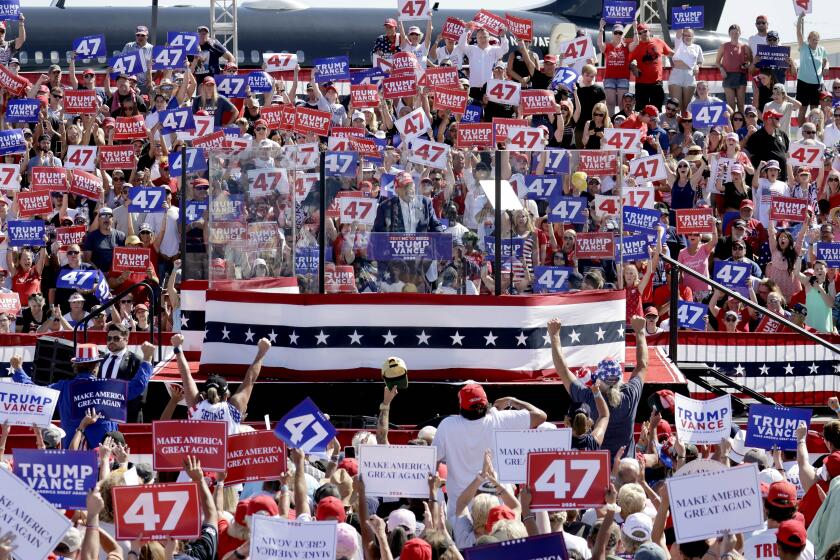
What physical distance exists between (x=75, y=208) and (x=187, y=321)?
625 cm

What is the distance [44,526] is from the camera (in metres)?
8.49

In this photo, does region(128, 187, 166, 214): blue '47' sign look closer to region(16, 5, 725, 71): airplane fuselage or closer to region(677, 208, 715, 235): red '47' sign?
region(677, 208, 715, 235): red '47' sign

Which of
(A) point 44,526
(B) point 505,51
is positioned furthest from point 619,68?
(A) point 44,526

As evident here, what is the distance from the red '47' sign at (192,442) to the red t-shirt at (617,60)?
16.5 m

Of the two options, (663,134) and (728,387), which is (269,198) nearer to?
(728,387)

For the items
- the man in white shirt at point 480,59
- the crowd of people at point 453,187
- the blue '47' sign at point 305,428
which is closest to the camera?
the blue '47' sign at point 305,428

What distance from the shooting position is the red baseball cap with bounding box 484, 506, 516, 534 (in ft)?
30.7

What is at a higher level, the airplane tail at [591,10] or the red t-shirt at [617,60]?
the airplane tail at [591,10]

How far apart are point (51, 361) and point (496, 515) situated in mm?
8107

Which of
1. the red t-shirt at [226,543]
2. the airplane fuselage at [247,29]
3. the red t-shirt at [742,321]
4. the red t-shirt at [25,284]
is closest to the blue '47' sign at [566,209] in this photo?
the red t-shirt at [742,321]

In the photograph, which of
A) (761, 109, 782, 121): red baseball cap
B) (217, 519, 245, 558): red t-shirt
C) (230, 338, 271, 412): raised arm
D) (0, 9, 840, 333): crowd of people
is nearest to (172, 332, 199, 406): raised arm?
(230, 338, 271, 412): raised arm

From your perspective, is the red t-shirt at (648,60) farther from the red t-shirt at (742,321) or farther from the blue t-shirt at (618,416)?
the blue t-shirt at (618,416)

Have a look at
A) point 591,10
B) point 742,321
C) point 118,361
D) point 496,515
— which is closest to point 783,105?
point 742,321

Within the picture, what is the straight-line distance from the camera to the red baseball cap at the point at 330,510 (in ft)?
31.4
